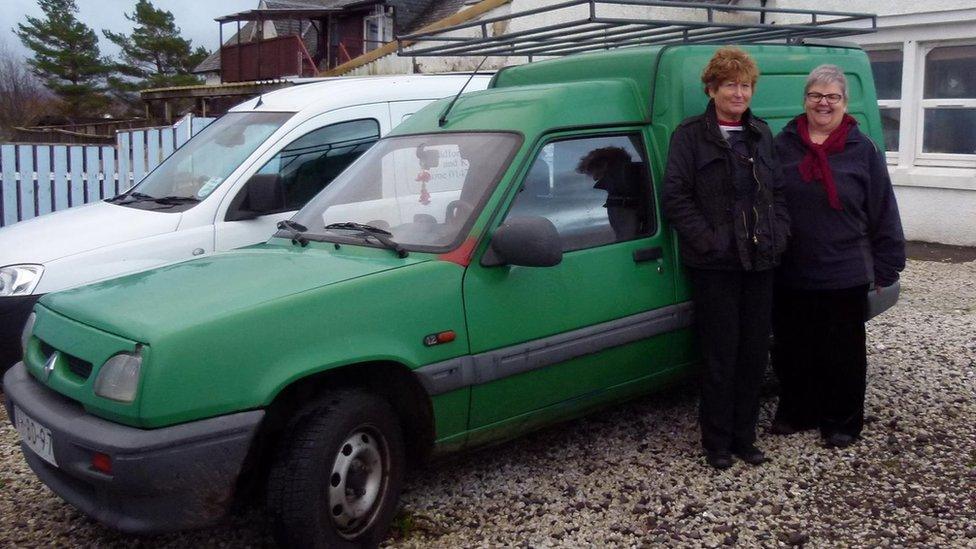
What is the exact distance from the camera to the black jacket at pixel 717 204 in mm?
4586

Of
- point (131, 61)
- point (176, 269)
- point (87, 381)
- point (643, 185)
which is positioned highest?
point (131, 61)

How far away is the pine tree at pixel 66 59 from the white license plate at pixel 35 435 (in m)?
47.5

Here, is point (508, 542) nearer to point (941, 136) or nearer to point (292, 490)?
point (292, 490)

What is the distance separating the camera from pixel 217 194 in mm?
6289

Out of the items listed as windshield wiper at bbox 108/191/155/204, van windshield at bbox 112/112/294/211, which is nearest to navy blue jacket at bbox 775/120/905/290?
van windshield at bbox 112/112/294/211

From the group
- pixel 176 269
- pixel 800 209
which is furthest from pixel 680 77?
pixel 176 269

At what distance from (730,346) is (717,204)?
0.70 m

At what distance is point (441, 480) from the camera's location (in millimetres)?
4727

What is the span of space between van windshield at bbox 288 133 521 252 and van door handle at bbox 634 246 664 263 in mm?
827

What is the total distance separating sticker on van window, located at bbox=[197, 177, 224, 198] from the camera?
6.35 meters

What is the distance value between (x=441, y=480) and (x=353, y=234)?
128cm

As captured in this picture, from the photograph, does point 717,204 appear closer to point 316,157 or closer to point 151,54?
point 316,157

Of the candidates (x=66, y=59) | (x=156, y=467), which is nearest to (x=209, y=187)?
(x=156, y=467)

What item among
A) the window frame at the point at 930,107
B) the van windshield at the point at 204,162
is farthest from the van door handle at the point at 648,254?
the window frame at the point at 930,107
